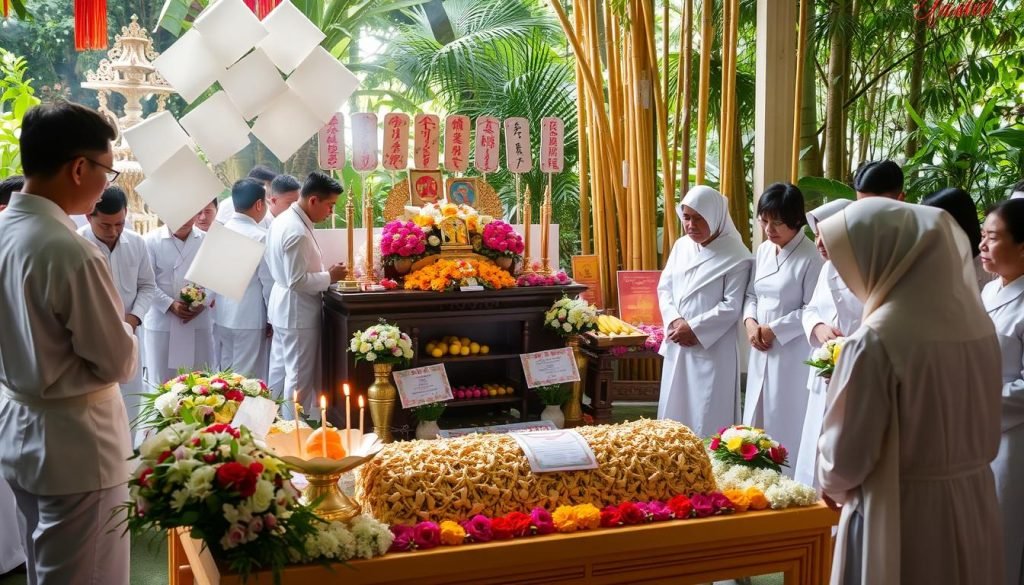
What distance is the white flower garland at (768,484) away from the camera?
2.90m

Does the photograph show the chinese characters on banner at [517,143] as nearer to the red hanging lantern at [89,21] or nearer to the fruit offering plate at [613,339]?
the fruit offering plate at [613,339]

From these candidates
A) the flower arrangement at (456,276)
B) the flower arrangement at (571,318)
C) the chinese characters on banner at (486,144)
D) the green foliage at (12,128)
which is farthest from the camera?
the green foliage at (12,128)

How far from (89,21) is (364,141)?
194 centimetres

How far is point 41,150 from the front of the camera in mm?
2369

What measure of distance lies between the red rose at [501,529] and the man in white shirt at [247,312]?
3393 millimetres

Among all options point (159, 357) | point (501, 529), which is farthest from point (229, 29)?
point (159, 357)

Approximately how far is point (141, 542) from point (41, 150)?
7.68ft

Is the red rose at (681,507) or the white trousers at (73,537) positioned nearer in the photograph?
the white trousers at (73,537)

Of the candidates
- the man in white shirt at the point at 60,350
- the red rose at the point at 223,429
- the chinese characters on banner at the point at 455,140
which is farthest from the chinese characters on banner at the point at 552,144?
the red rose at the point at 223,429

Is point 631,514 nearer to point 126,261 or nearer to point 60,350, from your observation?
point 60,350

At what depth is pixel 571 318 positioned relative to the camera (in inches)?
222

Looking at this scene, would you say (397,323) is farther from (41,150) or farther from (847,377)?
(847,377)

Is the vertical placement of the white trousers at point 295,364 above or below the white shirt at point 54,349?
below

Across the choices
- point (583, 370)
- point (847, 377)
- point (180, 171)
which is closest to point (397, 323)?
point (583, 370)
